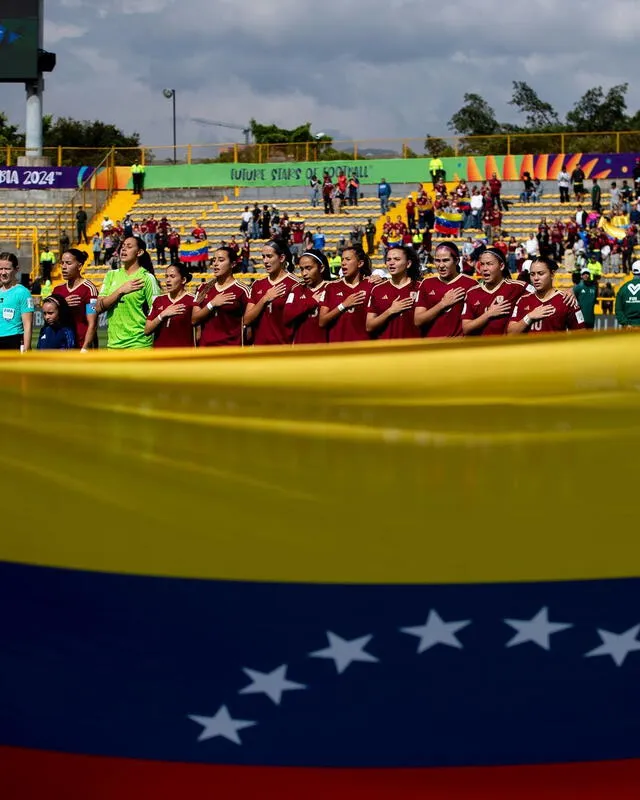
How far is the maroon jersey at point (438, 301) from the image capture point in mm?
8273

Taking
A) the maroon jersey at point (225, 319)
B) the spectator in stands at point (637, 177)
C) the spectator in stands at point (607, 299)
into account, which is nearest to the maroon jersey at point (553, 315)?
the maroon jersey at point (225, 319)

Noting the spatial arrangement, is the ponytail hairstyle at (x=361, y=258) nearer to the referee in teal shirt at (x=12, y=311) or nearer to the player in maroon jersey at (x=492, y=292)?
the player in maroon jersey at (x=492, y=292)

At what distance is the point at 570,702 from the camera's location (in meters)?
2.47

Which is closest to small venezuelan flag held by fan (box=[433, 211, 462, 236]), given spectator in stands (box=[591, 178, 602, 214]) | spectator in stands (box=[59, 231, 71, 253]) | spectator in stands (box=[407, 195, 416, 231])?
spectator in stands (box=[407, 195, 416, 231])

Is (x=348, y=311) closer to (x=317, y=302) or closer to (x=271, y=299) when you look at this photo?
(x=317, y=302)

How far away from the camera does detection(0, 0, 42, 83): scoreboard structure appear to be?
40.3 m

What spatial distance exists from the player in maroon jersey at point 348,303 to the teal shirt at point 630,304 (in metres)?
3.85

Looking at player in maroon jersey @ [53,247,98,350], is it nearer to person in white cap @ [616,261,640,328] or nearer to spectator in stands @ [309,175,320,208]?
person in white cap @ [616,261,640,328]

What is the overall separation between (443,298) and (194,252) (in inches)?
1086

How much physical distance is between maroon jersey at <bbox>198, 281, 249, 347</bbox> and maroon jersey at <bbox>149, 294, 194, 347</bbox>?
11cm

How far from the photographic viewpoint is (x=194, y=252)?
116 ft

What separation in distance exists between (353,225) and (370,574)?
3604cm

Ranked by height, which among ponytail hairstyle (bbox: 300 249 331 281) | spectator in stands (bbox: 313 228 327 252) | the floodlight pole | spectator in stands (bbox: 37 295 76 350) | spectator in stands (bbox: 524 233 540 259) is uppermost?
the floodlight pole

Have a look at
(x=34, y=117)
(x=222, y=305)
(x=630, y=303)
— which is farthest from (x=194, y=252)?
(x=222, y=305)
